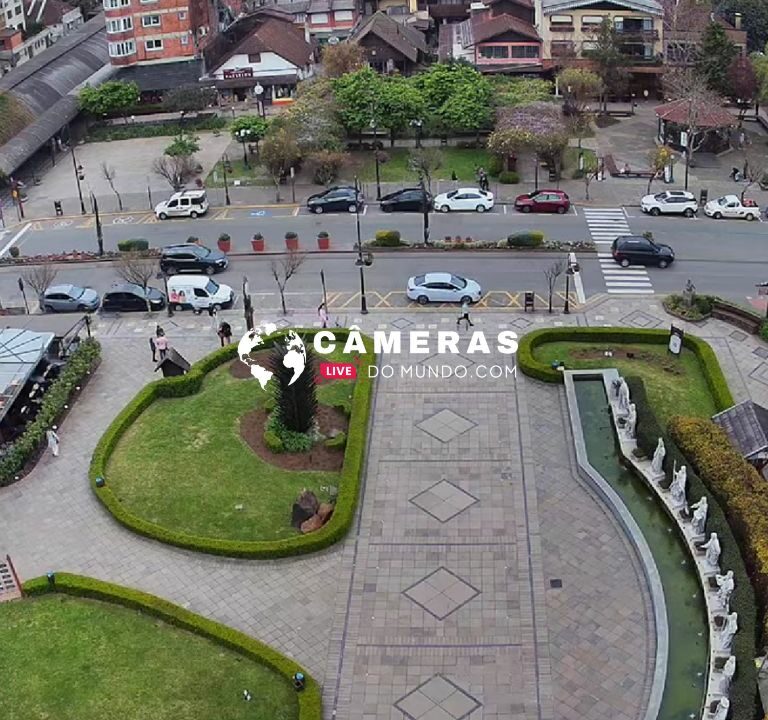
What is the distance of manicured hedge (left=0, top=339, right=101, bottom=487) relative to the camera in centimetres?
3544

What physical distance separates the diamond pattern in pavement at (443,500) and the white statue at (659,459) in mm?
6170

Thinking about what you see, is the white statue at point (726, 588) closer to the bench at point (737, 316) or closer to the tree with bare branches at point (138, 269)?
the bench at point (737, 316)

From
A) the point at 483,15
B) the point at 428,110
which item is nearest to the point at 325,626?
the point at 428,110

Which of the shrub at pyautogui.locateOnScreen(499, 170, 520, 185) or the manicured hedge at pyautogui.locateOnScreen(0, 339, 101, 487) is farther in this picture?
the shrub at pyautogui.locateOnScreen(499, 170, 520, 185)

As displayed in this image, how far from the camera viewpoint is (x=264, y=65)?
82188 mm

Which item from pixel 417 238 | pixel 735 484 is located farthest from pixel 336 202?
pixel 735 484

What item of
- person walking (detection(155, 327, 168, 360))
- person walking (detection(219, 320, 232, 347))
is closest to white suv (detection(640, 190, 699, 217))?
person walking (detection(219, 320, 232, 347))

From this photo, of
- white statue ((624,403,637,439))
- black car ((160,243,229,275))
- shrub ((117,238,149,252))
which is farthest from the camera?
shrub ((117,238,149,252))

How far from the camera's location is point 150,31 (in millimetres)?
84062

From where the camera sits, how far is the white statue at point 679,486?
Result: 31891 mm

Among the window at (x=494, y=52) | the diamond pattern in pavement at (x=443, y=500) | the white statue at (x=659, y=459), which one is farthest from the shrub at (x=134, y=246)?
the window at (x=494, y=52)

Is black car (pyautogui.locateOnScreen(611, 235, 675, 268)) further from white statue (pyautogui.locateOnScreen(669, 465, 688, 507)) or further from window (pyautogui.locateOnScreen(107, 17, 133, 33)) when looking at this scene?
window (pyautogui.locateOnScreen(107, 17, 133, 33))

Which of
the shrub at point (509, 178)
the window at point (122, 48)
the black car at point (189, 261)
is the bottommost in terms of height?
the black car at point (189, 261)

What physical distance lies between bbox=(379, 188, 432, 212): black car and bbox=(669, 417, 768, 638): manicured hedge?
27523mm
